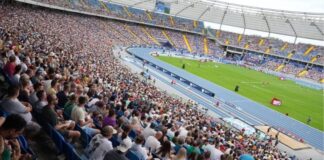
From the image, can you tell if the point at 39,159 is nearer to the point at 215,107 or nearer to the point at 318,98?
the point at 215,107

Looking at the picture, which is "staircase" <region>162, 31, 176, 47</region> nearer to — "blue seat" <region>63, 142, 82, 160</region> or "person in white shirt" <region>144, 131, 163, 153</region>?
"person in white shirt" <region>144, 131, 163, 153</region>

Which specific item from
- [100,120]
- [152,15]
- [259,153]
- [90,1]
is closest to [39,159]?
[100,120]

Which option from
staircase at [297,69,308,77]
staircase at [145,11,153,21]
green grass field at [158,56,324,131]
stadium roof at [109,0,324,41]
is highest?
stadium roof at [109,0,324,41]

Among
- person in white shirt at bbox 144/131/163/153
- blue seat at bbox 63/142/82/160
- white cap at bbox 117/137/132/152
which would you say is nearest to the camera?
blue seat at bbox 63/142/82/160

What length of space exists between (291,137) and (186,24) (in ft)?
181

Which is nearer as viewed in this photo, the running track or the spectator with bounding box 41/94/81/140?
the spectator with bounding box 41/94/81/140

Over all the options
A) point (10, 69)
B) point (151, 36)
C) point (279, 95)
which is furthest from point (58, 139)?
point (151, 36)

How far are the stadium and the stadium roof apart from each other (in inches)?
10.6

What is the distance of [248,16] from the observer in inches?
2771

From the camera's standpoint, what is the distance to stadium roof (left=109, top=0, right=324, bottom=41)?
204 ft

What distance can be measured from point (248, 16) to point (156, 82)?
47.7 m

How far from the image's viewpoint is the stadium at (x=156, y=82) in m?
5.93

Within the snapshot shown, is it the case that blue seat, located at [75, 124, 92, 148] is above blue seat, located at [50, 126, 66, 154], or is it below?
below

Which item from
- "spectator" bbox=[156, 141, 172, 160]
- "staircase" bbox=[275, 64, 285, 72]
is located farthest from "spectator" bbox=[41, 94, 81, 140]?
"staircase" bbox=[275, 64, 285, 72]
